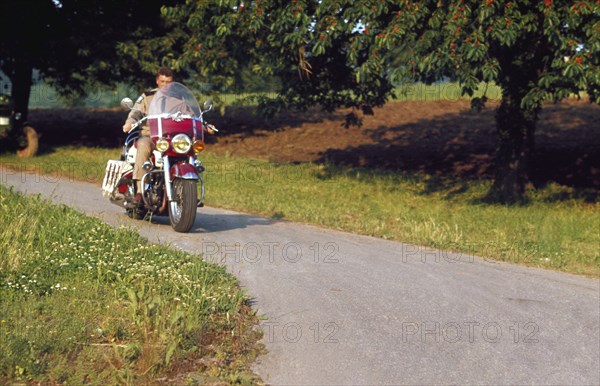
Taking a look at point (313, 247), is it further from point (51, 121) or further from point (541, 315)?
point (51, 121)

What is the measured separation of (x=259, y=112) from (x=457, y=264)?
30.6 feet

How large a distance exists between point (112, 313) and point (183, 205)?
3.62 metres

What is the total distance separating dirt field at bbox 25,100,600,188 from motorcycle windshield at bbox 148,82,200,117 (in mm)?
9551

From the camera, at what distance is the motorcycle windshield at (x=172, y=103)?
10.4 metres

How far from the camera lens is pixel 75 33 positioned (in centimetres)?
2217

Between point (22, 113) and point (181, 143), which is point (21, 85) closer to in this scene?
point (22, 113)

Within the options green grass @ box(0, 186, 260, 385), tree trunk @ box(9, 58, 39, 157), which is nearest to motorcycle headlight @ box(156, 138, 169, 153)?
green grass @ box(0, 186, 260, 385)

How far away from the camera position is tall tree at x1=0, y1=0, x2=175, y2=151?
21812mm

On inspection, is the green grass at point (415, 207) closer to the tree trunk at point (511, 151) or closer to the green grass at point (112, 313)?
the tree trunk at point (511, 151)

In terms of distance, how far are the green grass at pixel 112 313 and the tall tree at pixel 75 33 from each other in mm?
13876

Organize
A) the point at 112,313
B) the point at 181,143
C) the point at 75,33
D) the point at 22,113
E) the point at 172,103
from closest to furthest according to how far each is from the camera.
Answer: the point at 112,313, the point at 181,143, the point at 172,103, the point at 75,33, the point at 22,113

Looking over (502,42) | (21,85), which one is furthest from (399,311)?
(21,85)

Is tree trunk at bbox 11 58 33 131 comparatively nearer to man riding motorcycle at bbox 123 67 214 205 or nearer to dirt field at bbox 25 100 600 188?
dirt field at bbox 25 100 600 188

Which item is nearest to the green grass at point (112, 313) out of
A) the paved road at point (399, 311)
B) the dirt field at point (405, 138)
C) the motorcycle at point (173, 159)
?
the paved road at point (399, 311)
